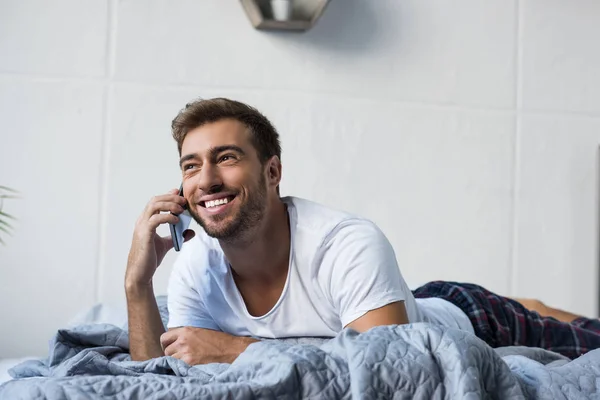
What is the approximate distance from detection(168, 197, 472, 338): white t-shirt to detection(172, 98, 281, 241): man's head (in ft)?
0.36

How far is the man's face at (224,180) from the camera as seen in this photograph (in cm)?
196

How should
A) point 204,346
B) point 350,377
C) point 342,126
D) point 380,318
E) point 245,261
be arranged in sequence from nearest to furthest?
point 350,377, point 380,318, point 204,346, point 245,261, point 342,126

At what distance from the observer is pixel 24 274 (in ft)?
10.4

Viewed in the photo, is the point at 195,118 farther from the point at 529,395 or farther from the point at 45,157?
the point at 45,157

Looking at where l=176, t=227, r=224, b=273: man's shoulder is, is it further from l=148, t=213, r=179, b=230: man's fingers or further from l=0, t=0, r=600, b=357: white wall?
l=0, t=0, r=600, b=357: white wall

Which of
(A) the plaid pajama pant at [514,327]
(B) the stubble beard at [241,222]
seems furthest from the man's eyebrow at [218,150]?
(A) the plaid pajama pant at [514,327]

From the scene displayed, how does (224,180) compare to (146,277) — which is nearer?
(224,180)

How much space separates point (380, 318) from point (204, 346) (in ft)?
1.43

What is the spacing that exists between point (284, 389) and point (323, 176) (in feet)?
7.11

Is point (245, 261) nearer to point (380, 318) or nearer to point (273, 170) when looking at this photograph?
point (273, 170)

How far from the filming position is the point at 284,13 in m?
3.18

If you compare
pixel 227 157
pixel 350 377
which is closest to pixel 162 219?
pixel 227 157

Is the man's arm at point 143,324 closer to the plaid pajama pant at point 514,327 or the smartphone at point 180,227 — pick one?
the smartphone at point 180,227

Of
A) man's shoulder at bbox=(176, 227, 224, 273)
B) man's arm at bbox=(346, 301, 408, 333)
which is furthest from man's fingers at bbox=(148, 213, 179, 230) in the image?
man's arm at bbox=(346, 301, 408, 333)
